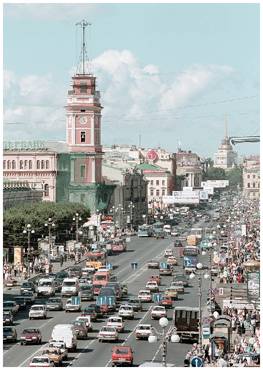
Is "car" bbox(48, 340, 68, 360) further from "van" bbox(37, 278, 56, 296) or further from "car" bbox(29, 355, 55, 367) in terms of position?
"van" bbox(37, 278, 56, 296)

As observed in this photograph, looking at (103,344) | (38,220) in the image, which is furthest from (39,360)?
(38,220)

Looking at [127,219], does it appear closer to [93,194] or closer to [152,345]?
[93,194]

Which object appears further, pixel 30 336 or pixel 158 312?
pixel 158 312

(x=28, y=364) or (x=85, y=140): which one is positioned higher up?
(x=85, y=140)

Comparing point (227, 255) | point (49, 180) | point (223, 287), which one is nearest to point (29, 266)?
point (227, 255)

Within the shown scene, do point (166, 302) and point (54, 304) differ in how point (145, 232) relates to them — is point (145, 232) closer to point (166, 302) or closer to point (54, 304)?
point (166, 302)

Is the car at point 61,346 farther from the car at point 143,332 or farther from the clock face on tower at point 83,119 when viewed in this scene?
the clock face on tower at point 83,119
